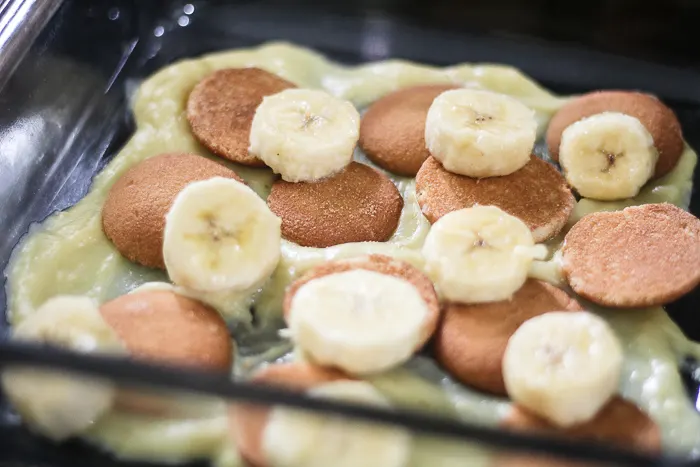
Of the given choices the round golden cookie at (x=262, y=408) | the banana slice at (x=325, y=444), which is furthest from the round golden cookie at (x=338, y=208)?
the banana slice at (x=325, y=444)

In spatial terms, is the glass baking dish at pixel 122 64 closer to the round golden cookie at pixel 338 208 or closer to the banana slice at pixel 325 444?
the banana slice at pixel 325 444

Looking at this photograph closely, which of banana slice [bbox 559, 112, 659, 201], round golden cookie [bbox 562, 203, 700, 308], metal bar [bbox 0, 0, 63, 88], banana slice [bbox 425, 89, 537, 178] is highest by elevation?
metal bar [bbox 0, 0, 63, 88]

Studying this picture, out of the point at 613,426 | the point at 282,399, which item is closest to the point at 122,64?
the point at 282,399

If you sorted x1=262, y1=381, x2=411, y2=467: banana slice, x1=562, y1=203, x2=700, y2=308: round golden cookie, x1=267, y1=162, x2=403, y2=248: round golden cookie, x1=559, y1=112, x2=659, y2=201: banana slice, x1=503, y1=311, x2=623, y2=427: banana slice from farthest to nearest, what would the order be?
x1=559, y1=112, x2=659, y2=201: banana slice, x1=267, y1=162, x2=403, y2=248: round golden cookie, x1=562, y1=203, x2=700, y2=308: round golden cookie, x1=503, y1=311, x2=623, y2=427: banana slice, x1=262, y1=381, x2=411, y2=467: banana slice

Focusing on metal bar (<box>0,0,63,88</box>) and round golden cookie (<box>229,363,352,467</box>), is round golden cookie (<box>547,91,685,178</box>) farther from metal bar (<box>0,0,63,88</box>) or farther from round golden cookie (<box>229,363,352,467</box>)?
metal bar (<box>0,0,63,88</box>)

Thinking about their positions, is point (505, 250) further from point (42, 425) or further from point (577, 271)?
point (42, 425)

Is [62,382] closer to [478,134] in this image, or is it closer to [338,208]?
[338,208]

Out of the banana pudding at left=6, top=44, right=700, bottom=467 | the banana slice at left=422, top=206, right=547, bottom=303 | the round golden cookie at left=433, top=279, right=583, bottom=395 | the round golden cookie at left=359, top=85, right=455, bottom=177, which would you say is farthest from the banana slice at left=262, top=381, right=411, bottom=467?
the round golden cookie at left=359, top=85, right=455, bottom=177

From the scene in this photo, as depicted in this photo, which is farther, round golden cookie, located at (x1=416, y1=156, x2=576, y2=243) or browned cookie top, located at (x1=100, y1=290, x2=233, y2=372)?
round golden cookie, located at (x1=416, y1=156, x2=576, y2=243)
